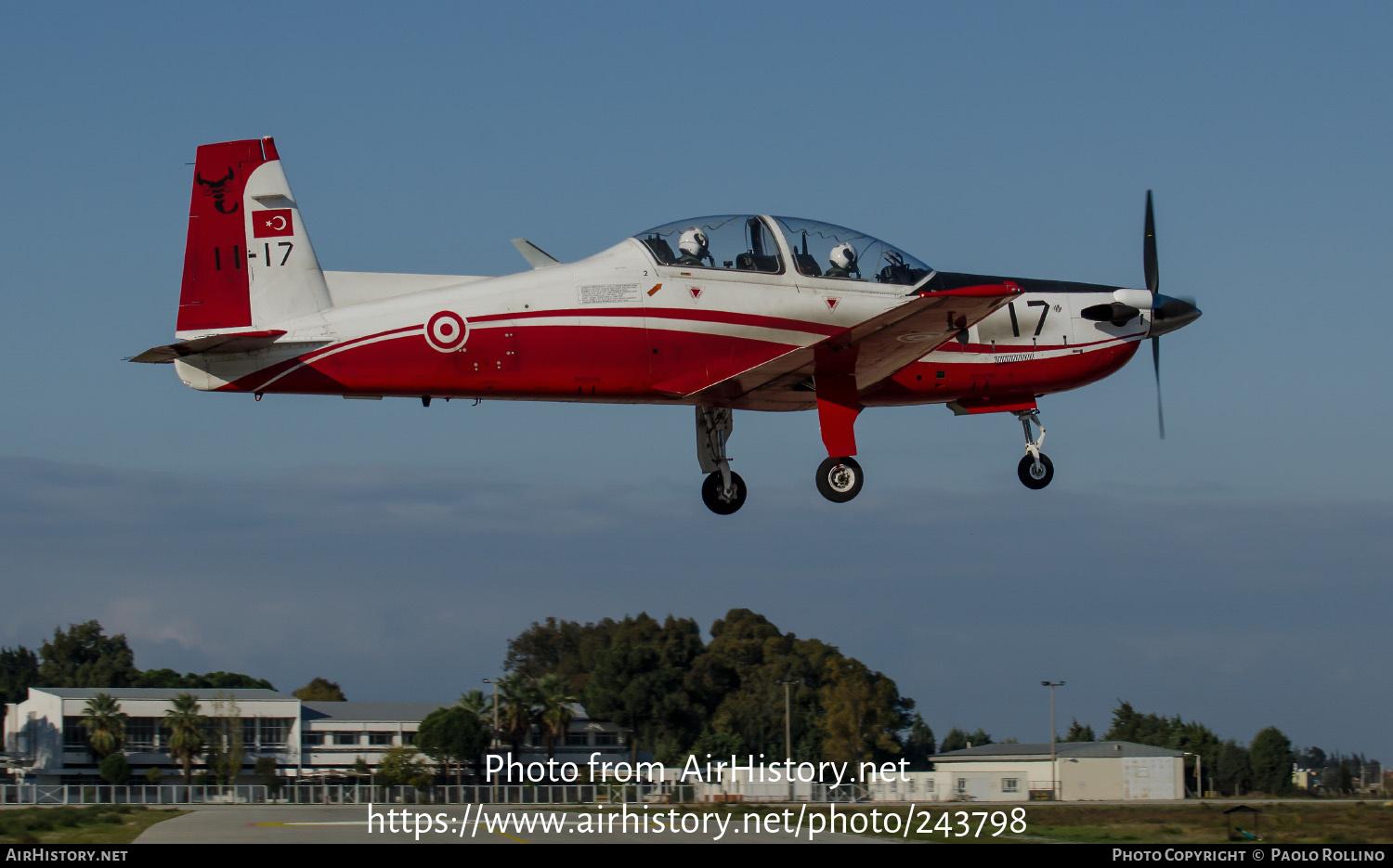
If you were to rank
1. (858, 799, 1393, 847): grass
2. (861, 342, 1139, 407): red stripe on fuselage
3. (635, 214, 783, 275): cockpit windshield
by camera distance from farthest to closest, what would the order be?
(858, 799, 1393, 847): grass → (861, 342, 1139, 407): red stripe on fuselage → (635, 214, 783, 275): cockpit windshield

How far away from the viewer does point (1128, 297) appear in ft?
59.0

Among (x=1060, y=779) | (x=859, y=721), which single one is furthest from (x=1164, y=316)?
(x=859, y=721)

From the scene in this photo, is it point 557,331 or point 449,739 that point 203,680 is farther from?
point 557,331

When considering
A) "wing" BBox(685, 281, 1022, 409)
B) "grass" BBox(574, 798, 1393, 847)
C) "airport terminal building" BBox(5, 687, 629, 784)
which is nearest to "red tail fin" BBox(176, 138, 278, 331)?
"wing" BBox(685, 281, 1022, 409)

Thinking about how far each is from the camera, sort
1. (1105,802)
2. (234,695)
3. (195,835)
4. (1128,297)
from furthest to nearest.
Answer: (234,695) → (1105,802) → (195,835) → (1128,297)

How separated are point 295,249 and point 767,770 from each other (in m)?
27.6

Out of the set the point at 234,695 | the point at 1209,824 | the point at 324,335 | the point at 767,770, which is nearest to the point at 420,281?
the point at 324,335

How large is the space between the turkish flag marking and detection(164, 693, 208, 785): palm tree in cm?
4013

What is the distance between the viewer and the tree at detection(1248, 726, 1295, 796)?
45531 millimetres

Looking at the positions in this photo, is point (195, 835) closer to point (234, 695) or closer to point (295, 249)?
point (295, 249)

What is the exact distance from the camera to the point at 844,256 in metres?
15.9

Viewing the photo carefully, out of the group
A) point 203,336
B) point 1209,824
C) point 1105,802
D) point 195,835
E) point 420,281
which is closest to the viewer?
Answer: point 203,336

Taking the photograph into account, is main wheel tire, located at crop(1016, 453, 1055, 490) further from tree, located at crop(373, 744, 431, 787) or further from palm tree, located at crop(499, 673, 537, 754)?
palm tree, located at crop(499, 673, 537, 754)

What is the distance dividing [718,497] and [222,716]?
4001cm
